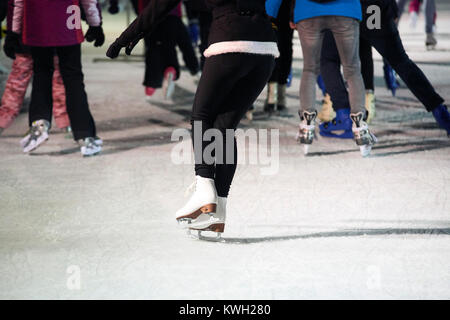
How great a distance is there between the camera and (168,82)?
32.6ft

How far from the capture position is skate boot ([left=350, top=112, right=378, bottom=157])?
674 cm

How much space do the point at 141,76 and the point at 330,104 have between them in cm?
451

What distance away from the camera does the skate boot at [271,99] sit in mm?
8711

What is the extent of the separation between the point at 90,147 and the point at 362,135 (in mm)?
1987

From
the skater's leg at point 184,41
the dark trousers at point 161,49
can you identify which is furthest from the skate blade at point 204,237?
the skater's leg at point 184,41

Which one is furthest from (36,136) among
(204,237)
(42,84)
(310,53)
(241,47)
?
(241,47)

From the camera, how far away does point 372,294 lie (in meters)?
3.66

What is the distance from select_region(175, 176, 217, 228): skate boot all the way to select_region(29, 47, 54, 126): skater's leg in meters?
2.74

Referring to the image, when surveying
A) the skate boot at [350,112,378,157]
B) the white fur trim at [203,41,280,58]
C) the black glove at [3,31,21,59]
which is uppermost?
the white fur trim at [203,41,280,58]

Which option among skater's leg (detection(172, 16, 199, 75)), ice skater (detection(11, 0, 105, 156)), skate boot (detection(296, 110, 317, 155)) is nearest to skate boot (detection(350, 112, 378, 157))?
skate boot (detection(296, 110, 317, 155))

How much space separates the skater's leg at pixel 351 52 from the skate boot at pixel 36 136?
2260mm

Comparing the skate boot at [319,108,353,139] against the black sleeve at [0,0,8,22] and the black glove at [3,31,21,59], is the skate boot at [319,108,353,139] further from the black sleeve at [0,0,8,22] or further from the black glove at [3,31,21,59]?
the black sleeve at [0,0,8,22]

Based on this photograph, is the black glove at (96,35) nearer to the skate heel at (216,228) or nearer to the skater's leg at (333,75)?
the skater's leg at (333,75)

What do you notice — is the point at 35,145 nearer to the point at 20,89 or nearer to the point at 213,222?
the point at 20,89
